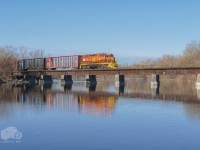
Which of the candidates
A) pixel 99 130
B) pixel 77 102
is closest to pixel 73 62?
pixel 77 102

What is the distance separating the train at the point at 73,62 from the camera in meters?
83.3

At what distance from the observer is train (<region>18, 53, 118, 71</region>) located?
83.3 meters

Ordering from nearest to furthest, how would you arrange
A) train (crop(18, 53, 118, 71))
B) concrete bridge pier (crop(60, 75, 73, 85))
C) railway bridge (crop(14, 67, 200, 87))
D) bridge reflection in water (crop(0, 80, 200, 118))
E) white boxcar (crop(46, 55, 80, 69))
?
bridge reflection in water (crop(0, 80, 200, 118))
railway bridge (crop(14, 67, 200, 87))
train (crop(18, 53, 118, 71))
white boxcar (crop(46, 55, 80, 69))
concrete bridge pier (crop(60, 75, 73, 85))

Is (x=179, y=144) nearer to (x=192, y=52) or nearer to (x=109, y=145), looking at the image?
(x=109, y=145)

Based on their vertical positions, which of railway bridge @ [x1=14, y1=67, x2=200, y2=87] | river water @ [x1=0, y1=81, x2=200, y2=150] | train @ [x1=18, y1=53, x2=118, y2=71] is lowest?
river water @ [x1=0, y1=81, x2=200, y2=150]

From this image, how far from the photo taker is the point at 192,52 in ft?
419

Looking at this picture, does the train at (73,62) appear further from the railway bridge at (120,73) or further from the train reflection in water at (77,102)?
the train reflection in water at (77,102)

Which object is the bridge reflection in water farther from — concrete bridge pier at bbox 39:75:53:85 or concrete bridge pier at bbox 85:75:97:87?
concrete bridge pier at bbox 39:75:53:85

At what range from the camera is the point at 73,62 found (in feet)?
312

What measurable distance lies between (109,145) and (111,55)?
65.3m

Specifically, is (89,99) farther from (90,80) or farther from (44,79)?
(44,79)

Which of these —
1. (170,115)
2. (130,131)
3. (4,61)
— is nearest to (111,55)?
(4,61)

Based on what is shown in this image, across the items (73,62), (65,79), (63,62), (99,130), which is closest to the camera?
(99,130)

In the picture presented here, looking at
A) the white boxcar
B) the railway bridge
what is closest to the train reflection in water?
the railway bridge
